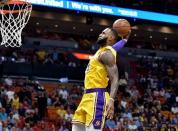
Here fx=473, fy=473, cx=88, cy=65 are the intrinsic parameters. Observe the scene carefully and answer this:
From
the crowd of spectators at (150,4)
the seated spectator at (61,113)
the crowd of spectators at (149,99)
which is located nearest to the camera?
the seated spectator at (61,113)

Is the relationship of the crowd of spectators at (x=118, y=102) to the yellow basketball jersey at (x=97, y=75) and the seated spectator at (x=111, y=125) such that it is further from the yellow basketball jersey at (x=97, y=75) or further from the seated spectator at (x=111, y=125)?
the yellow basketball jersey at (x=97, y=75)

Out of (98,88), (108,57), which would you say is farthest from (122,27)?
(98,88)

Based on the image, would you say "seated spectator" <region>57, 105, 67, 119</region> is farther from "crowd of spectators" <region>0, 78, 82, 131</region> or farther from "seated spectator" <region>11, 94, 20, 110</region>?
"seated spectator" <region>11, 94, 20, 110</region>

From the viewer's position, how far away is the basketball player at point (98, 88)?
5.21m

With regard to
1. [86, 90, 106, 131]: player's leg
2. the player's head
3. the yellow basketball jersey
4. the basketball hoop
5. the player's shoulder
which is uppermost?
the basketball hoop

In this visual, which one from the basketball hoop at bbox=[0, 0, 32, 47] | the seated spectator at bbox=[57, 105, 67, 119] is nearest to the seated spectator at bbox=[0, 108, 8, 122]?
the seated spectator at bbox=[57, 105, 67, 119]

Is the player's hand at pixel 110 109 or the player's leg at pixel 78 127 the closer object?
the player's hand at pixel 110 109

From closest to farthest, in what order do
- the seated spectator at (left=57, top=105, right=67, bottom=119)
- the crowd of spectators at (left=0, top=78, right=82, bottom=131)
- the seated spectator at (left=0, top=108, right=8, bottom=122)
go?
the seated spectator at (left=0, top=108, right=8, bottom=122)
the crowd of spectators at (left=0, top=78, right=82, bottom=131)
the seated spectator at (left=57, top=105, right=67, bottom=119)

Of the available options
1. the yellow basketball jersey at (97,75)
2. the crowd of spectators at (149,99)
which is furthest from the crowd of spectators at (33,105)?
the yellow basketball jersey at (97,75)

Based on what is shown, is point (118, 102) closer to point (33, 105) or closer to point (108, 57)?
point (33, 105)

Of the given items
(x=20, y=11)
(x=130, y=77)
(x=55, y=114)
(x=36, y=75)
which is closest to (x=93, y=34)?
(x=130, y=77)

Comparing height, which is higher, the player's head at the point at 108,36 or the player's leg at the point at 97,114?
the player's head at the point at 108,36

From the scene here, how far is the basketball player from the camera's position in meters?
5.21

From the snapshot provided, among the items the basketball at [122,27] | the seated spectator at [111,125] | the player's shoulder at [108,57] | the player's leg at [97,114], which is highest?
the basketball at [122,27]
